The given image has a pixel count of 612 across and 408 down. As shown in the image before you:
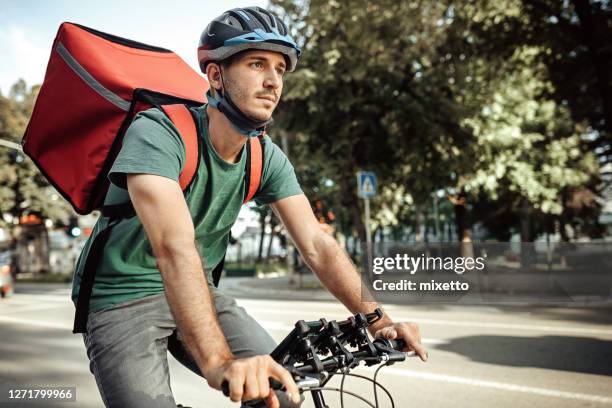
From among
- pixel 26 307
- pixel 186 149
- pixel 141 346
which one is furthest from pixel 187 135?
pixel 26 307

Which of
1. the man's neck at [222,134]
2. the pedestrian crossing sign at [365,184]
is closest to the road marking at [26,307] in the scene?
the pedestrian crossing sign at [365,184]

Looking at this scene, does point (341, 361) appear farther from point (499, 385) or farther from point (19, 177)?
point (19, 177)

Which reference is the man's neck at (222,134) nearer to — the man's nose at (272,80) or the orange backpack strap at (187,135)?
the orange backpack strap at (187,135)

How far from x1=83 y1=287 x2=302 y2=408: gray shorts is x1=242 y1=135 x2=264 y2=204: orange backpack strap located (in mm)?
457

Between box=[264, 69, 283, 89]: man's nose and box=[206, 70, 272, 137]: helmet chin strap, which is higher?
box=[264, 69, 283, 89]: man's nose

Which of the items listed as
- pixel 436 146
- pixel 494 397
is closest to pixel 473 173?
pixel 436 146

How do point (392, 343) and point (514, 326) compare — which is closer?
point (392, 343)

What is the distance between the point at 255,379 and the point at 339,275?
2.88 feet

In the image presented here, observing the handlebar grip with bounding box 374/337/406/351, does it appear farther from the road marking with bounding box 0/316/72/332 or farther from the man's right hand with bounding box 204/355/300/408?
the road marking with bounding box 0/316/72/332

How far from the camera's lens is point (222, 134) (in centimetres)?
190

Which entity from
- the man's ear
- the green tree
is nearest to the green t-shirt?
the man's ear

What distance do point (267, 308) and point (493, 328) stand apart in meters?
5.54

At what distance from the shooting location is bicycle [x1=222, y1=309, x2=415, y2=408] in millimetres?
1364

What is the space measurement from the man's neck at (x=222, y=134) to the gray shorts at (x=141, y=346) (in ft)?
1.89
